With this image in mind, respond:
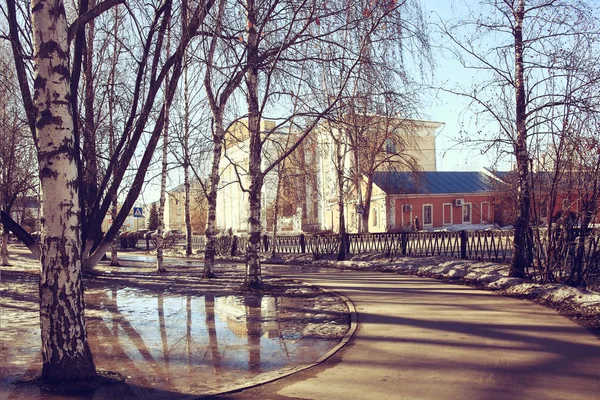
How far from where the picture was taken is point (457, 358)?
6398mm

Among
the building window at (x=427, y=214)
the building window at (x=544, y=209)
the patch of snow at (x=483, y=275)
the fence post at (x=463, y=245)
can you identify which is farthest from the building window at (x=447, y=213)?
the building window at (x=544, y=209)

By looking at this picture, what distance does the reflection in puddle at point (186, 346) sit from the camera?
5.80m

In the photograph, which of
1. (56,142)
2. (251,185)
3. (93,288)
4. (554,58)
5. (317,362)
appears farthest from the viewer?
(93,288)

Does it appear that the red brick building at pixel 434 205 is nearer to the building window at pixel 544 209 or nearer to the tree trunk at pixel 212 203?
the tree trunk at pixel 212 203

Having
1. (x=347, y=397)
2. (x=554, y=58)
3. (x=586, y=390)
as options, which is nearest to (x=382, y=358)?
(x=347, y=397)

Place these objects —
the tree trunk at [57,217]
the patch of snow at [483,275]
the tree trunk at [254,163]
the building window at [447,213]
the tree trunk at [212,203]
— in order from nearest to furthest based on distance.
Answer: the tree trunk at [57,217] → the patch of snow at [483,275] → the tree trunk at [254,163] → the tree trunk at [212,203] → the building window at [447,213]

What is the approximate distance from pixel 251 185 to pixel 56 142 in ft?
23.3

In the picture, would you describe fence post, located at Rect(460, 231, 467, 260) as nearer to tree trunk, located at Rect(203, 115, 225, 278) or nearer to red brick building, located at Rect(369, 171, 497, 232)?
tree trunk, located at Rect(203, 115, 225, 278)

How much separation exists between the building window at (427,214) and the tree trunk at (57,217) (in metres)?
40.6

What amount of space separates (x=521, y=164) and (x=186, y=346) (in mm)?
8002

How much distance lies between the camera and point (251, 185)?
12.5m

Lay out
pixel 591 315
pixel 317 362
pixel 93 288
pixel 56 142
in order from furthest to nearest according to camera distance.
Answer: pixel 93 288 → pixel 591 315 → pixel 317 362 → pixel 56 142

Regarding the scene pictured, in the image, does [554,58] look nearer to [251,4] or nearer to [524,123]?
[524,123]

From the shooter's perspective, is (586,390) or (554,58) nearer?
(586,390)
